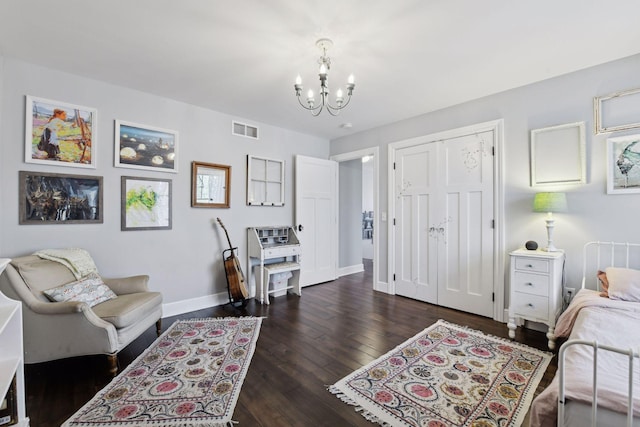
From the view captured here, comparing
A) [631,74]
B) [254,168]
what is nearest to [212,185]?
[254,168]

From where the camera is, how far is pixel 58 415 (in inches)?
63.8

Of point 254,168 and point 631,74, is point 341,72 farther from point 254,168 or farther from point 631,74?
point 631,74

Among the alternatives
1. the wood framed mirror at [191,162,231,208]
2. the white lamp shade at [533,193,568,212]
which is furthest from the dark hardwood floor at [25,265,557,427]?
the wood framed mirror at [191,162,231,208]

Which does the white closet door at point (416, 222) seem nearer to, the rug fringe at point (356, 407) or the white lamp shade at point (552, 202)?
the white lamp shade at point (552, 202)

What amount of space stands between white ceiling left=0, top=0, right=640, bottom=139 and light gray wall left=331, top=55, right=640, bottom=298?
0.15 meters

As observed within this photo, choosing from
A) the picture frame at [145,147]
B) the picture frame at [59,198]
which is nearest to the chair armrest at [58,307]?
the picture frame at [59,198]

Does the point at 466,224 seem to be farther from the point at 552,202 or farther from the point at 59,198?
the point at 59,198

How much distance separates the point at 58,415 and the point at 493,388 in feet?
8.84

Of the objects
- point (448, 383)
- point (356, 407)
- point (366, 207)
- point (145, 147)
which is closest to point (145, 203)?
point (145, 147)

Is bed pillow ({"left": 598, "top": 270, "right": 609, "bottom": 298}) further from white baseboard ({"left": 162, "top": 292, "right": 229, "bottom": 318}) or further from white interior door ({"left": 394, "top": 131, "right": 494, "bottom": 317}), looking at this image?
white baseboard ({"left": 162, "top": 292, "right": 229, "bottom": 318})

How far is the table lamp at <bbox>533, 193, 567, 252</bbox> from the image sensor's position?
8.26 ft

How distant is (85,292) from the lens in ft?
7.48

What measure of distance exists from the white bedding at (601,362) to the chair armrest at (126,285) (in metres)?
3.01

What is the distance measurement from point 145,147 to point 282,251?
207 cm
